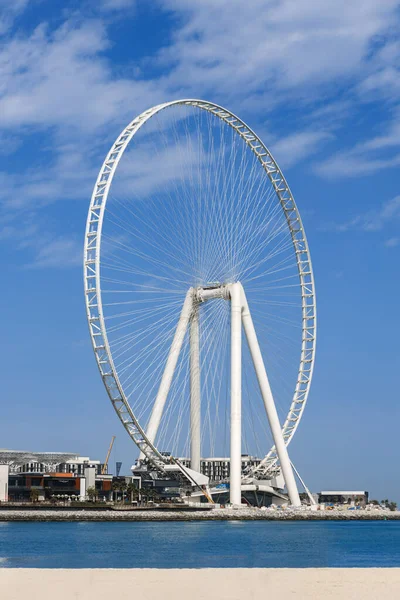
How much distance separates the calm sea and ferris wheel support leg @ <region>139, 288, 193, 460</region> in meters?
6.54

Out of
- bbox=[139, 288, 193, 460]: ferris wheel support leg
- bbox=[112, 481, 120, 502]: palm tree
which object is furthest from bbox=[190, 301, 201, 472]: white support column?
bbox=[112, 481, 120, 502]: palm tree

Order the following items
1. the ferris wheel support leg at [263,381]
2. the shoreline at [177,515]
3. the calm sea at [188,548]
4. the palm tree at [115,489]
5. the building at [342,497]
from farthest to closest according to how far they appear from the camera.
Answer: the building at [342,497]
the palm tree at [115,489]
the shoreline at [177,515]
the ferris wheel support leg at [263,381]
the calm sea at [188,548]

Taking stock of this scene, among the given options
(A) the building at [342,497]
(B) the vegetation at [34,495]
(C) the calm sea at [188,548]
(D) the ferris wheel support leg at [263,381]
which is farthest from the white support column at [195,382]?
(A) the building at [342,497]

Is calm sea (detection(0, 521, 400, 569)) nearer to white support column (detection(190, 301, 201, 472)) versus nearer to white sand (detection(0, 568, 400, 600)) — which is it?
white sand (detection(0, 568, 400, 600))

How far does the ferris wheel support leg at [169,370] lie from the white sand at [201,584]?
33.9m

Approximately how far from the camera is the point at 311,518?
7575 cm

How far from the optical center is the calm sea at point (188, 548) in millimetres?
35531

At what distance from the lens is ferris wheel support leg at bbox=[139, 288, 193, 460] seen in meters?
63.5

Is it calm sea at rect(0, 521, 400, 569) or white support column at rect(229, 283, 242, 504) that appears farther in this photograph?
white support column at rect(229, 283, 242, 504)

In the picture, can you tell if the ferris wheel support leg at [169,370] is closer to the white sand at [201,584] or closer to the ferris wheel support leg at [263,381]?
the ferris wheel support leg at [263,381]

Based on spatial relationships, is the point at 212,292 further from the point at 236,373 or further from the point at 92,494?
the point at 92,494

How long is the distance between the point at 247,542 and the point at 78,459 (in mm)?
83594

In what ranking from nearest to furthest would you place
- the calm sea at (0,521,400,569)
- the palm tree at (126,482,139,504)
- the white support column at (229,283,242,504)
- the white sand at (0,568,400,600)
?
the white sand at (0,568,400,600) < the calm sea at (0,521,400,569) < the white support column at (229,283,242,504) < the palm tree at (126,482,139,504)

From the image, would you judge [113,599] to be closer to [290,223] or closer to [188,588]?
[188,588]
